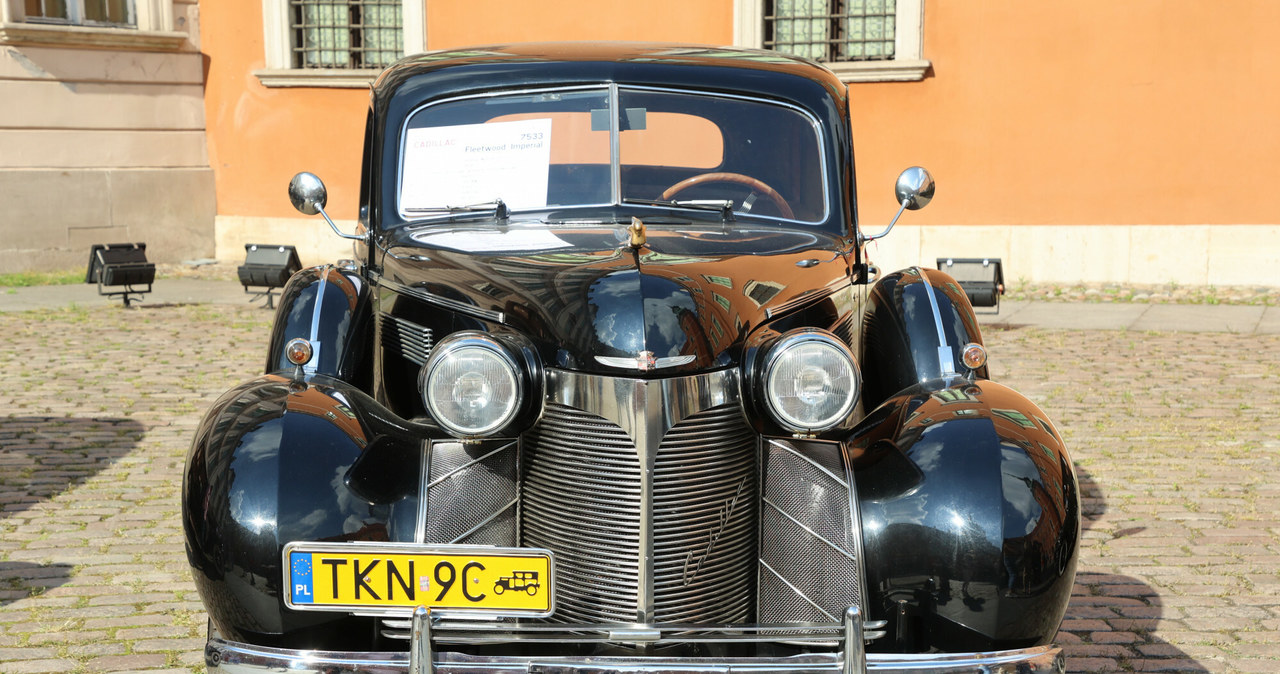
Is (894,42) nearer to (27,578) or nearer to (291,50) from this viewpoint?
(291,50)

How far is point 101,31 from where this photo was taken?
13.1 meters

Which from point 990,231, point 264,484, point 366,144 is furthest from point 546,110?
point 990,231

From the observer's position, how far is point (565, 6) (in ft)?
42.6

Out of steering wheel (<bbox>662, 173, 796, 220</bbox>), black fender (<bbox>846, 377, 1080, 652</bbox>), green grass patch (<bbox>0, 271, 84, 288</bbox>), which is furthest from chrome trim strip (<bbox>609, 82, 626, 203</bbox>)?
green grass patch (<bbox>0, 271, 84, 288</bbox>)

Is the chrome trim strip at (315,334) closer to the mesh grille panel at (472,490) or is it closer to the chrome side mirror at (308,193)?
the chrome side mirror at (308,193)

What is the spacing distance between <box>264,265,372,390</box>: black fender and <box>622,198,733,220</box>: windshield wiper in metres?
0.89

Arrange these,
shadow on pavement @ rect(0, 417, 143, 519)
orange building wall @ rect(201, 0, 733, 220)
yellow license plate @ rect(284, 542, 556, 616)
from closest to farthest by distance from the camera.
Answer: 1. yellow license plate @ rect(284, 542, 556, 616)
2. shadow on pavement @ rect(0, 417, 143, 519)
3. orange building wall @ rect(201, 0, 733, 220)

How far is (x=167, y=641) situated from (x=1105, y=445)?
4.76 meters

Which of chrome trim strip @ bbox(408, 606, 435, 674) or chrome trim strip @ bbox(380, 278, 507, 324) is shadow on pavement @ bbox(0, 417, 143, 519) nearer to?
chrome trim strip @ bbox(380, 278, 507, 324)

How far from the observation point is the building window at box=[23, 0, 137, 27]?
515 inches

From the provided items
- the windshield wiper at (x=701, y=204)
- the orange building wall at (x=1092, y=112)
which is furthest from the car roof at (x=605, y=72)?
the orange building wall at (x=1092, y=112)

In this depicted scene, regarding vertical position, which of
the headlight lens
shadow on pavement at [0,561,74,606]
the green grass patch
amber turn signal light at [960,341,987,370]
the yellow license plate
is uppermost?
the headlight lens

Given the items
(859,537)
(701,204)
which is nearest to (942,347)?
(701,204)

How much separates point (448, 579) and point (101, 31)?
12580 mm
